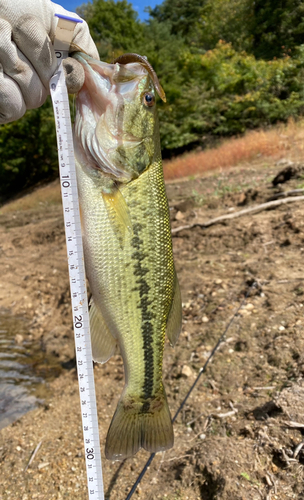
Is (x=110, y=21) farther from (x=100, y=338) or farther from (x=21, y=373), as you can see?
(x=100, y=338)

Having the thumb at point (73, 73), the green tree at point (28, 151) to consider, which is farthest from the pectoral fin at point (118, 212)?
the green tree at point (28, 151)

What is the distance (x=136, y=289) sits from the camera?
188 centimetres

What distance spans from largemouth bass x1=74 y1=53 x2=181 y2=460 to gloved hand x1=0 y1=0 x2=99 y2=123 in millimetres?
152

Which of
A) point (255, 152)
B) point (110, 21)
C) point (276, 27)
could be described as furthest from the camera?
point (110, 21)

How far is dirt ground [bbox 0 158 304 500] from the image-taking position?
237 centimetres

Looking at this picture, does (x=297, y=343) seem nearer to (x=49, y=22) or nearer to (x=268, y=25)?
(x=49, y=22)

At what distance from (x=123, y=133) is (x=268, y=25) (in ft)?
100

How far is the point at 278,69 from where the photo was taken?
63.7 ft

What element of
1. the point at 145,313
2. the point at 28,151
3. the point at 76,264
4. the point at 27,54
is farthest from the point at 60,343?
the point at 28,151

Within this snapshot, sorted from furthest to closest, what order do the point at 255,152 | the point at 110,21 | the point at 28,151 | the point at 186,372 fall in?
the point at 110,21, the point at 28,151, the point at 255,152, the point at 186,372

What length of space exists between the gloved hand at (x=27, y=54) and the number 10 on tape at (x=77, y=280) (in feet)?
0.29

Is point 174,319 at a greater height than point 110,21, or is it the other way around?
point 110,21

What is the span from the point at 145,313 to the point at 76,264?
1.52ft

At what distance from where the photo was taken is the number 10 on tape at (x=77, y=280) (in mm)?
1701
